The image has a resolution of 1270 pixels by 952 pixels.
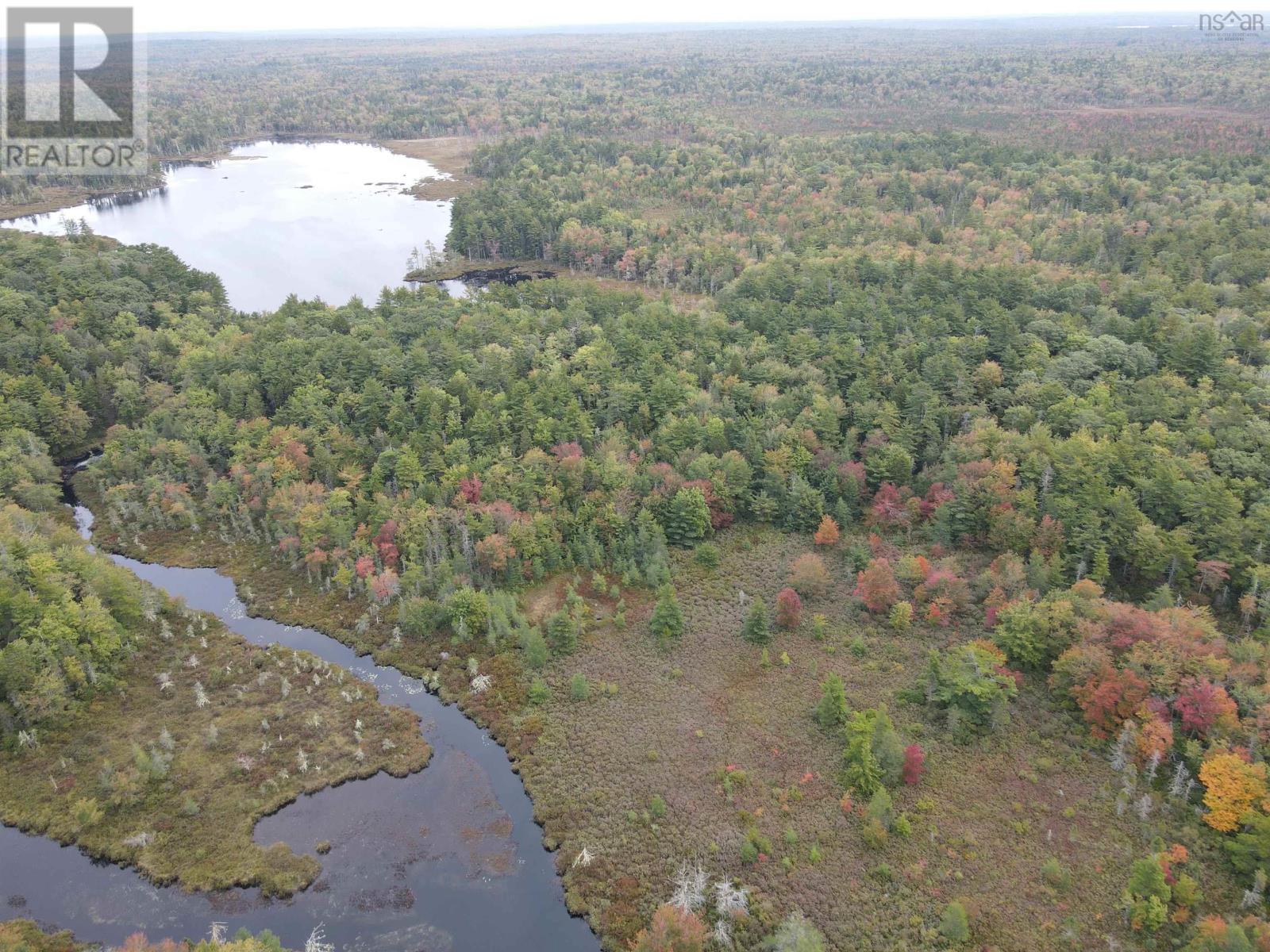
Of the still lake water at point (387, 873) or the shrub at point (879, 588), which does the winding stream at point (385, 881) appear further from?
the shrub at point (879, 588)

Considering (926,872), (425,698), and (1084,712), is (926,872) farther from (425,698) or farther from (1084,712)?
(425,698)

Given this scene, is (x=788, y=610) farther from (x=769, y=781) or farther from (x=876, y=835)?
(x=876, y=835)

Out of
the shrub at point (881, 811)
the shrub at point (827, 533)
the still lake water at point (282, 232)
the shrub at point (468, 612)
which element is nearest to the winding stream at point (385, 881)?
the shrub at point (468, 612)

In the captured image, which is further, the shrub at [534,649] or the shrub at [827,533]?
the shrub at [827,533]

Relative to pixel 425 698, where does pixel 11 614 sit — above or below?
above

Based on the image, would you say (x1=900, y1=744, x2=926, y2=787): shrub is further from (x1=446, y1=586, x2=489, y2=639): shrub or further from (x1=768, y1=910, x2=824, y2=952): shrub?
(x1=446, y1=586, x2=489, y2=639): shrub

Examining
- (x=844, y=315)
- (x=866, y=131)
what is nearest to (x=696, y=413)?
(x=844, y=315)

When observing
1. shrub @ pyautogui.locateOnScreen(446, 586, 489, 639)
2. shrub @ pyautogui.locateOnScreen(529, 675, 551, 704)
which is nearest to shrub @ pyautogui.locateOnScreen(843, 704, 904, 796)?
shrub @ pyautogui.locateOnScreen(529, 675, 551, 704)
